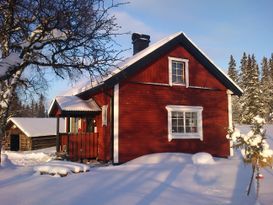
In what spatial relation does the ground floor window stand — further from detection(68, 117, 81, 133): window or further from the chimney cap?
the chimney cap

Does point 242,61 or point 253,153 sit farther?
point 242,61

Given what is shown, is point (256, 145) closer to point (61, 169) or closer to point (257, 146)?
point (257, 146)

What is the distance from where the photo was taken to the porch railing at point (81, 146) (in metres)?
16.2

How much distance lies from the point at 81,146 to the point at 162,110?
424 cm

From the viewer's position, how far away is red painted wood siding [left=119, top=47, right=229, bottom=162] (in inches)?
623

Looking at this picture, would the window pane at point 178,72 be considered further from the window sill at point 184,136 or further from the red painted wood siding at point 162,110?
the window sill at point 184,136

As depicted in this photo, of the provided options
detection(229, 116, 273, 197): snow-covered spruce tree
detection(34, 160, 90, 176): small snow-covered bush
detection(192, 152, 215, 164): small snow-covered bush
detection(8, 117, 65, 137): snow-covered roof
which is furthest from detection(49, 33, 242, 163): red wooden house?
detection(8, 117, 65, 137): snow-covered roof

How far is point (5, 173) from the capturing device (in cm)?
1125

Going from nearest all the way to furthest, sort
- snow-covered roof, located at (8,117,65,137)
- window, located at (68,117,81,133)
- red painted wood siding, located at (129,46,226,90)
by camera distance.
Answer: red painted wood siding, located at (129,46,226,90)
window, located at (68,117,81,133)
snow-covered roof, located at (8,117,65,137)

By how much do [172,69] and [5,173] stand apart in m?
9.73

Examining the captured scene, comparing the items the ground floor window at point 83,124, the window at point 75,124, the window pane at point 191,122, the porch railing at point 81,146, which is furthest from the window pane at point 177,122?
the window at point 75,124

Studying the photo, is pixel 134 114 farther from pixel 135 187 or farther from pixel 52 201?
pixel 52 201

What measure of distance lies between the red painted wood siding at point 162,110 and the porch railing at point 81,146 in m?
1.90

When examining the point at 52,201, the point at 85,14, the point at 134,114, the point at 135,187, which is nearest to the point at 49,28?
the point at 85,14
